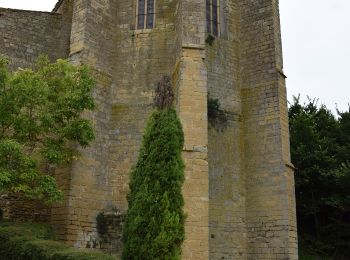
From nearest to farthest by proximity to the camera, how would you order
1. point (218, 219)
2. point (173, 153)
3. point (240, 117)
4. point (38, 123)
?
1. point (173, 153)
2. point (38, 123)
3. point (218, 219)
4. point (240, 117)

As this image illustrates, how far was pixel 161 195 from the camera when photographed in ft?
33.0

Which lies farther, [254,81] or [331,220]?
[331,220]

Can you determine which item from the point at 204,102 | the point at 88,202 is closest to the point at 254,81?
the point at 204,102

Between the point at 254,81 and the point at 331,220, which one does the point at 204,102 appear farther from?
the point at 331,220

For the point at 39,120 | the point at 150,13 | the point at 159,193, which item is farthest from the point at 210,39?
the point at 159,193

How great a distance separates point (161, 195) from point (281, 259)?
6686mm

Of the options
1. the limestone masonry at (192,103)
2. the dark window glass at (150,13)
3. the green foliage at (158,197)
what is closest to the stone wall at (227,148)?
the limestone masonry at (192,103)

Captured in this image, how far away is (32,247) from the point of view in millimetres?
10008

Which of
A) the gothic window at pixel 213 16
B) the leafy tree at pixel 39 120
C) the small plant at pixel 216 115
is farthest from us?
the gothic window at pixel 213 16

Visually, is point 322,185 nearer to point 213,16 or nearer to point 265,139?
point 265,139

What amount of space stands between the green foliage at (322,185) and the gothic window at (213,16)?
25.9 feet

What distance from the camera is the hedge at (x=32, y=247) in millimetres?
8922

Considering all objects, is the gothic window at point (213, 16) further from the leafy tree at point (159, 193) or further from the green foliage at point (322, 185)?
the green foliage at point (322, 185)

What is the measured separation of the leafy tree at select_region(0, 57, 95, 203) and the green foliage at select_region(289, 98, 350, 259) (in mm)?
12306
